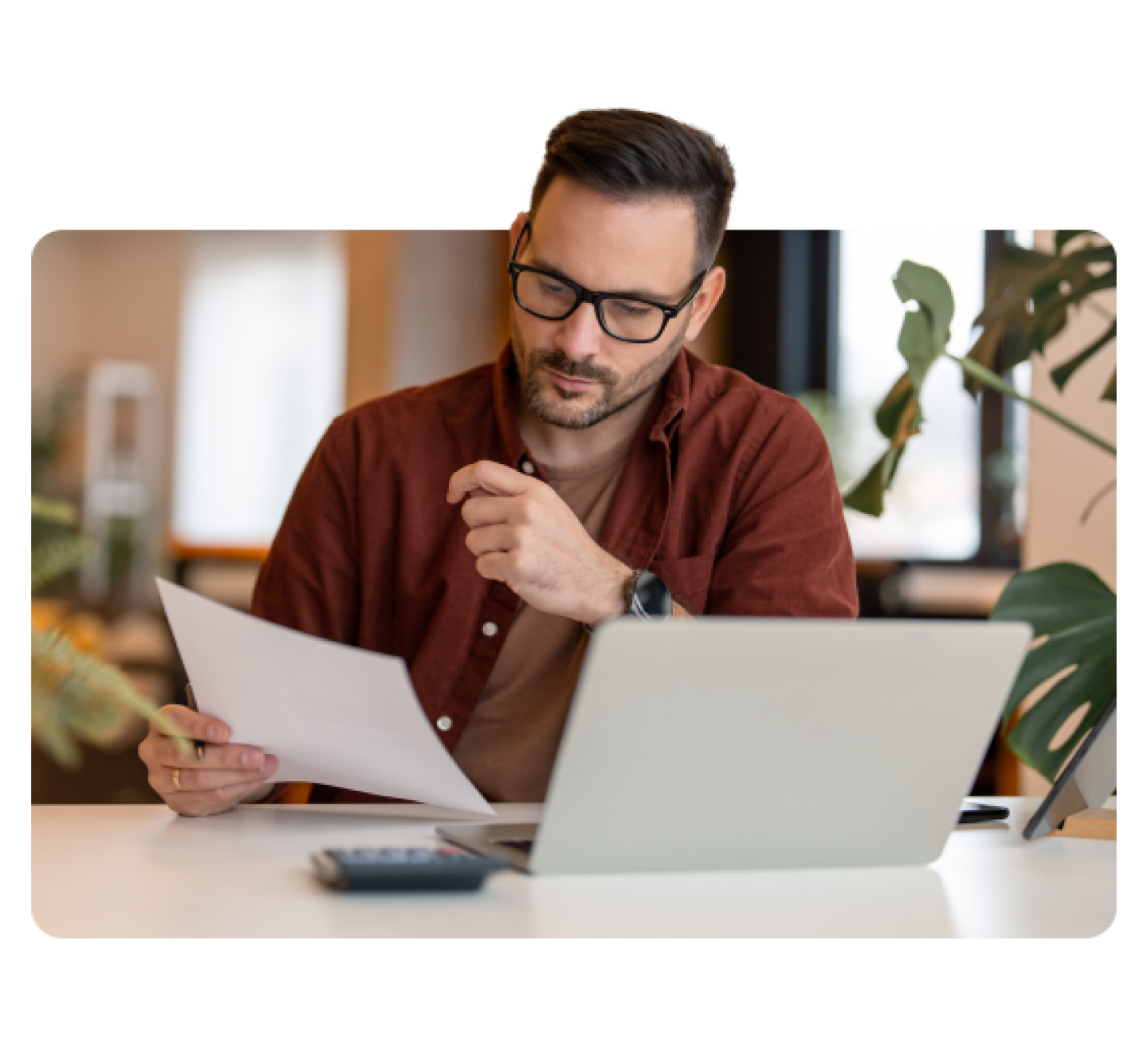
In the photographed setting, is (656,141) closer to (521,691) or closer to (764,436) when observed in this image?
(764,436)

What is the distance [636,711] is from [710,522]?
0.77 m

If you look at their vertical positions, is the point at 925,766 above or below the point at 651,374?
below

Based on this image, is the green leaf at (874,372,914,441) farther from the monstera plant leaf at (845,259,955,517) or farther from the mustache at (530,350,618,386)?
the mustache at (530,350,618,386)

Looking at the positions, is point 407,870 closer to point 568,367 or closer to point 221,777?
point 221,777

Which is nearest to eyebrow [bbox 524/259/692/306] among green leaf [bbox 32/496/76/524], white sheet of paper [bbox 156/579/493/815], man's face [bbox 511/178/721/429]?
man's face [bbox 511/178/721/429]

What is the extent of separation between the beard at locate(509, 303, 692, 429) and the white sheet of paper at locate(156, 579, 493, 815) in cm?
57

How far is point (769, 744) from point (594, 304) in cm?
72

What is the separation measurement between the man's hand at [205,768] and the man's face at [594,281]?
592 millimetres

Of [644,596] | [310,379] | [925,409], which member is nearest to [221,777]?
[644,596]

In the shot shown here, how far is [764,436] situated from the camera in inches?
60.2

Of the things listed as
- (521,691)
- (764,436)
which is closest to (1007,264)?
(764,436)

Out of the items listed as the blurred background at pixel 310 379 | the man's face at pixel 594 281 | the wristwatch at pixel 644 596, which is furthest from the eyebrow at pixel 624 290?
the blurred background at pixel 310 379

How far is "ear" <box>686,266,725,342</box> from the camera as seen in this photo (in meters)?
1.53

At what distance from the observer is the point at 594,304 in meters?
1.37
